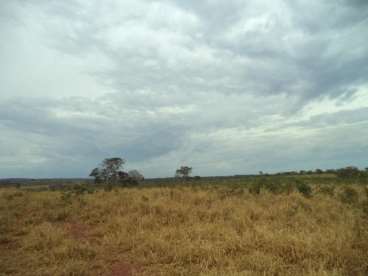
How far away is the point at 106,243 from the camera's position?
31.5ft

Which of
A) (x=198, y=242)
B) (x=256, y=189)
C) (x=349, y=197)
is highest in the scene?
(x=256, y=189)

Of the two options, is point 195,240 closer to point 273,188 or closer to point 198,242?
point 198,242

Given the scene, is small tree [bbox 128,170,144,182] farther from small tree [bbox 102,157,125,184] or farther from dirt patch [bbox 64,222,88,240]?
dirt patch [bbox 64,222,88,240]

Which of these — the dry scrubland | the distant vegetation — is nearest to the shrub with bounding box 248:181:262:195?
the distant vegetation

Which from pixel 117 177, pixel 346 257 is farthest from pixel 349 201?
pixel 117 177

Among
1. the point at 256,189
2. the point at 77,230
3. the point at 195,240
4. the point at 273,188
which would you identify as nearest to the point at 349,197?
the point at 273,188

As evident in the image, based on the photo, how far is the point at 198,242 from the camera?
8.57m

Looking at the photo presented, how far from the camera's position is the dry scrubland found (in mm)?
6969

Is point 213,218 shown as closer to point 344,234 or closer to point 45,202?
point 344,234

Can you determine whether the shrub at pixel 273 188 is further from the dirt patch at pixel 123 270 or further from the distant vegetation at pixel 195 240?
the dirt patch at pixel 123 270

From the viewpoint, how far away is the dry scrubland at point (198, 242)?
6.97 meters

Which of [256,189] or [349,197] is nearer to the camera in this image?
[349,197]

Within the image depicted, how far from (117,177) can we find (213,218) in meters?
51.9

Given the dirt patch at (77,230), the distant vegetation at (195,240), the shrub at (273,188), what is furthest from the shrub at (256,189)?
the dirt patch at (77,230)
